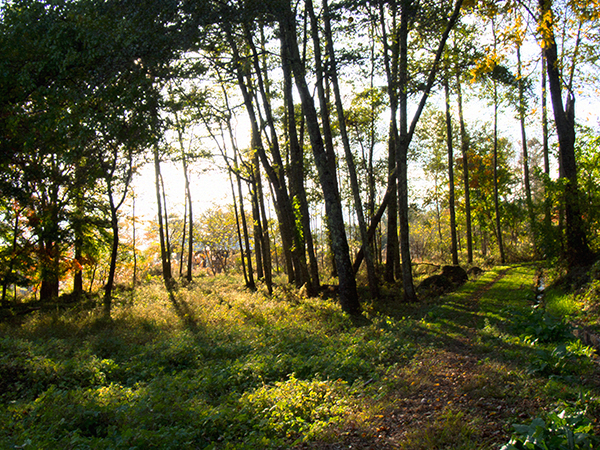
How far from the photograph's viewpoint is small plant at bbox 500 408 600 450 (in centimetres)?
292

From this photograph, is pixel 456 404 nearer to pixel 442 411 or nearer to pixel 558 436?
pixel 442 411

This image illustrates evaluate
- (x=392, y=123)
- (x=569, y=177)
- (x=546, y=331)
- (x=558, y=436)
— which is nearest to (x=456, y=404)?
(x=558, y=436)

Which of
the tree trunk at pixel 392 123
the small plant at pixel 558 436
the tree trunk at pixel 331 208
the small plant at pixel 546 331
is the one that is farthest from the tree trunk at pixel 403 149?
the small plant at pixel 558 436

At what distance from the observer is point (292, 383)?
5.90 meters

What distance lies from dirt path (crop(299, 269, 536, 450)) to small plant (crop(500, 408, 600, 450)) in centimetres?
56

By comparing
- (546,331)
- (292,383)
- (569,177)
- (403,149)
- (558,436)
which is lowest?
(292,383)

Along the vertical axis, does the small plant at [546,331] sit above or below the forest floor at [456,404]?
above

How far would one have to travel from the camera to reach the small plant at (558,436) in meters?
2.92

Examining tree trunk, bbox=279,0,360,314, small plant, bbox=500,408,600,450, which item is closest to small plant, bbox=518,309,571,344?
small plant, bbox=500,408,600,450

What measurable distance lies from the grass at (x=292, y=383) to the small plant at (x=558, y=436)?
591 mm

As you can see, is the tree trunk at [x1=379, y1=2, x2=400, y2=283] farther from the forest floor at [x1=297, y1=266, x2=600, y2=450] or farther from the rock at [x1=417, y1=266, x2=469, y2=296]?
the forest floor at [x1=297, y1=266, x2=600, y2=450]

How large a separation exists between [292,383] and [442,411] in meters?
2.23

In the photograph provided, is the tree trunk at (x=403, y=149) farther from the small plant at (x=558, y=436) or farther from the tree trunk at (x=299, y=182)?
the small plant at (x=558, y=436)

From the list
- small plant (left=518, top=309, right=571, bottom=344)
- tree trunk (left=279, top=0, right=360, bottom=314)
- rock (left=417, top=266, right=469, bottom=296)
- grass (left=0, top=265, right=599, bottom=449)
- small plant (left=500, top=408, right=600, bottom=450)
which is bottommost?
rock (left=417, top=266, right=469, bottom=296)
